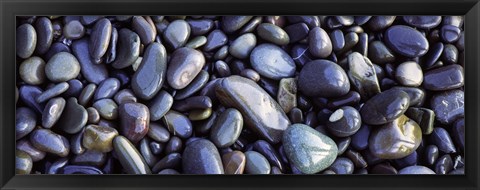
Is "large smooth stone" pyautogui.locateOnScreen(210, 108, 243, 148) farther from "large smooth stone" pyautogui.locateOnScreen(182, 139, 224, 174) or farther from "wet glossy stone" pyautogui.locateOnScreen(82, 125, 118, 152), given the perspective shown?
"wet glossy stone" pyautogui.locateOnScreen(82, 125, 118, 152)

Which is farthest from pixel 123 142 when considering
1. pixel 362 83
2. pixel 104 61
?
pixel 362 83

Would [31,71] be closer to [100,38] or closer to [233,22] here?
[100,38]

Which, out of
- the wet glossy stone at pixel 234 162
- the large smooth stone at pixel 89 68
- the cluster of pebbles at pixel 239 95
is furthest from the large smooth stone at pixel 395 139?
the large smooth stone at pixel 89 68

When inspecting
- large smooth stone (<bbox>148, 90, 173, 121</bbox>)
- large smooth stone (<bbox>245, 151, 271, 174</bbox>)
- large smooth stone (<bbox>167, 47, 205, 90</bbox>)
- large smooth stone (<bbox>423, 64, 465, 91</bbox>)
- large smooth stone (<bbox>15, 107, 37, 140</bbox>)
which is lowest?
large smooth stone (<bbox>245, 151, 271, 174</bbox>)

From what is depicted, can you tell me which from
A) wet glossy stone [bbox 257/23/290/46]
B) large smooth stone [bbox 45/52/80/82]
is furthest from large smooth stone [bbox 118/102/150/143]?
wet glossy stone [bbox 257/23/290/46]
